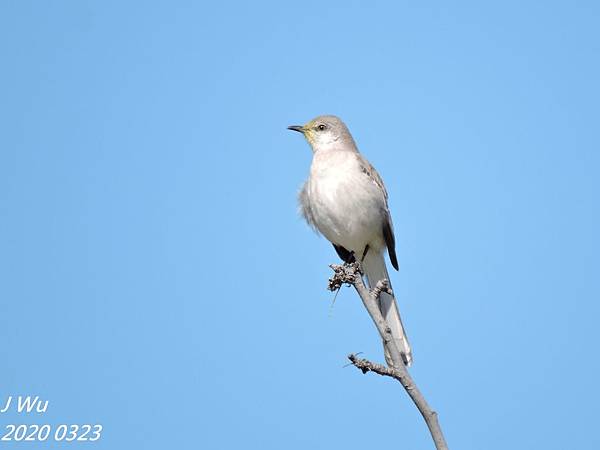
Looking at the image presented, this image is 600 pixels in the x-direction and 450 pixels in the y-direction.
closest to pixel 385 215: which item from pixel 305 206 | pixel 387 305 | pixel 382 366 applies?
pixel 305 206

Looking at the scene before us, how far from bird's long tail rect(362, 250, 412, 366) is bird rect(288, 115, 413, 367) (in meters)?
0.01

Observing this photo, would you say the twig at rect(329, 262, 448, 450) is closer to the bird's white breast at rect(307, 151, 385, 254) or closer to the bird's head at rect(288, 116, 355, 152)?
the bird's white breast at rect(307, 151, 385, 254)

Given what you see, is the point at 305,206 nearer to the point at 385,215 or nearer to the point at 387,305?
the point at 385,215

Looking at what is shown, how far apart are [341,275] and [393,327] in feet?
5.17

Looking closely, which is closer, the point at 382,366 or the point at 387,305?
the point at 382,366

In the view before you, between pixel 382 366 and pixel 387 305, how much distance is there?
10.4 feet

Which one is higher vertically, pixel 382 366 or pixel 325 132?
pixel 325 132

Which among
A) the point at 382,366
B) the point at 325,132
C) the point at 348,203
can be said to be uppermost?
the point at 325,132

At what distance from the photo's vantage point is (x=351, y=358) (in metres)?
4.05

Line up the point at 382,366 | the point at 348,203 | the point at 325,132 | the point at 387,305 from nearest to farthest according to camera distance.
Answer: the point at 382,366
the point at 387,305
the point at 348,203
the point at 325,132

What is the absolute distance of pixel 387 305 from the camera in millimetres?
7043

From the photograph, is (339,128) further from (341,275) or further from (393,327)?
(341,275)

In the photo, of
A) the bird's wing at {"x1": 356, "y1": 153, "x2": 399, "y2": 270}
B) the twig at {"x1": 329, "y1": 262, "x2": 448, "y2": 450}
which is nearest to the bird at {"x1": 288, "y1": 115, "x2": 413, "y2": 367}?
the bird's wing at {"x1": 356, "y1": 153, "x2": 399, "y2": 270}

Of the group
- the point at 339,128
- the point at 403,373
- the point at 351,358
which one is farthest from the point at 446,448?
the point at 339,128
